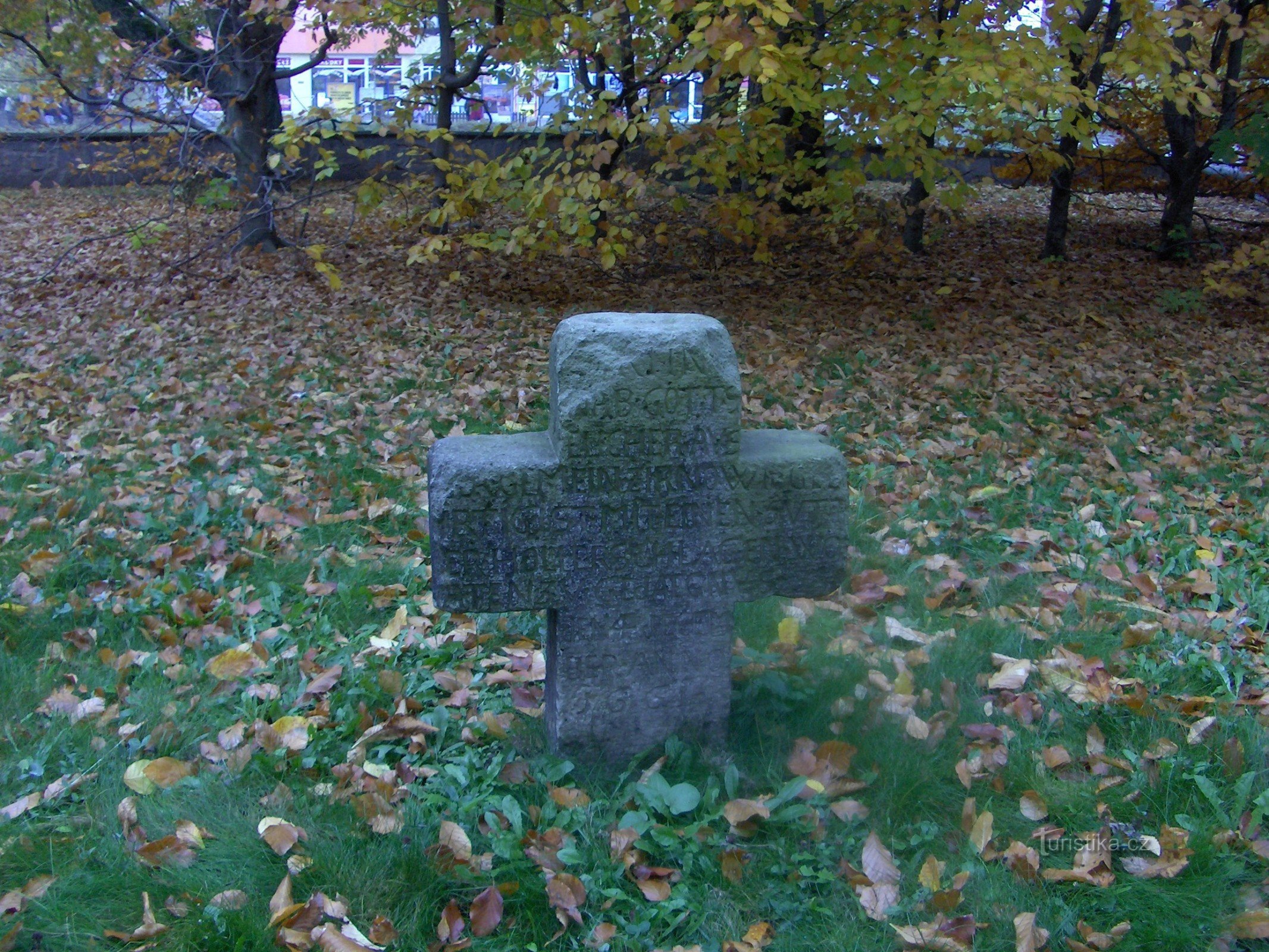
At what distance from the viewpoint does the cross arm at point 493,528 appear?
2.79 meters

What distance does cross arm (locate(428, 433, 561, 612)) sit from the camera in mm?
2793

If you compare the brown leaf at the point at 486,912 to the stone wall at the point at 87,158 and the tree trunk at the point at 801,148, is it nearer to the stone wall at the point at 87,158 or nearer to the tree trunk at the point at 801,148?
the tree trunk at the point at 801,148

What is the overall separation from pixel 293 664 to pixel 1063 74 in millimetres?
6464

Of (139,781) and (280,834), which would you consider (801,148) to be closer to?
(139,781)

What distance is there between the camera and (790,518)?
302 cm

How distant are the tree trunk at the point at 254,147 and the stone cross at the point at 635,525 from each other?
8.10 m

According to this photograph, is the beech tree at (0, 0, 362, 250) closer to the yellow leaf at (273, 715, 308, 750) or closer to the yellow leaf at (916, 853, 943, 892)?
the yellow leaf at (273, 715, 308, 750)

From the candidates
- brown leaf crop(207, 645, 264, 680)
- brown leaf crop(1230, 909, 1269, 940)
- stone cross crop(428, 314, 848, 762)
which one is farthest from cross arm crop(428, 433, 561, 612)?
brown leaf crop(1230, 909, 1269, 940)

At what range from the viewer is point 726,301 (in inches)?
364

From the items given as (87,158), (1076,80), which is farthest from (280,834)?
(87,158)

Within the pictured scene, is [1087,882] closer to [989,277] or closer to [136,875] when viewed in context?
[136,875]

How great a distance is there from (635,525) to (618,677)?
0.46m

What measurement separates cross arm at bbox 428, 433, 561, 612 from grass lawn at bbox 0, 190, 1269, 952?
54 centimetres

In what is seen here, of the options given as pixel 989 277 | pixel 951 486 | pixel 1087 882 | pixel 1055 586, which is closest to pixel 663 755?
pixel 1087 882
